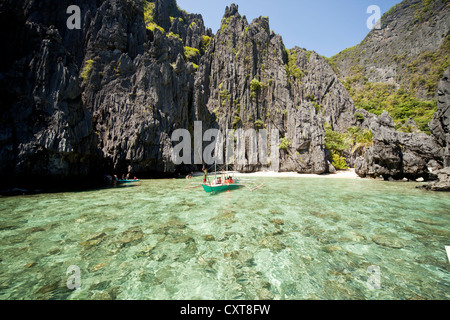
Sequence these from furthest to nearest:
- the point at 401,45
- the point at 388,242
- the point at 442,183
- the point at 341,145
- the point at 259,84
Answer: the point at 401,45
the point at 259,84
the point at 341,145
the point at 442,183
the point at 388,242

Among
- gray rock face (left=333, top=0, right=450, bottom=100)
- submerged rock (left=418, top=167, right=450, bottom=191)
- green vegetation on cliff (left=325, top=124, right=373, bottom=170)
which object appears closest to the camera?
submerged rock (left=418, top=167, right=450, bottom=191)

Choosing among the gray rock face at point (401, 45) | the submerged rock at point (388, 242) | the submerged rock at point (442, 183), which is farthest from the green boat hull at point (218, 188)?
the gray rock face at point (401, 45)

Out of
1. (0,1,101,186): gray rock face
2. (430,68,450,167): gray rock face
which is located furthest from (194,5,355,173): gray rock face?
(0,1,101,186): gray rock face

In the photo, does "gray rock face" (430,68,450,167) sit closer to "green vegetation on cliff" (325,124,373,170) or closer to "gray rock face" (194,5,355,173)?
"green vegetation on cliff" (325,124,373,170)

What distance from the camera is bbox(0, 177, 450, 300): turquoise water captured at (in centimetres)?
437

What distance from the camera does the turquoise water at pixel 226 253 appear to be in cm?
437

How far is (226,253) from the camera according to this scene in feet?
20.2

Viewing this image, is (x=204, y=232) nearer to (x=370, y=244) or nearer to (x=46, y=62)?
(x=370, y=244)

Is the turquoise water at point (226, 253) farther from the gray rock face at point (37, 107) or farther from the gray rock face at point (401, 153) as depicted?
the gray rock face at point (401, 153)

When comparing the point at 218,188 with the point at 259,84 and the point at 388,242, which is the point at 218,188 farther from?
the point at 259,84

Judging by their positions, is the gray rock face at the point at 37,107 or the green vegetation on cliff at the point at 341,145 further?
the green vegetation on cliff at the point at 341,145

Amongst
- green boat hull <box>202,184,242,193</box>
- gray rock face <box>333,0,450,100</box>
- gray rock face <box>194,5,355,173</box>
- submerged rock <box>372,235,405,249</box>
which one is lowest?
submerged rock <box>372,235,405,249</box>

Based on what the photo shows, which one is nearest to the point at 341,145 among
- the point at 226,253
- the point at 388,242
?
the point at 388,242
